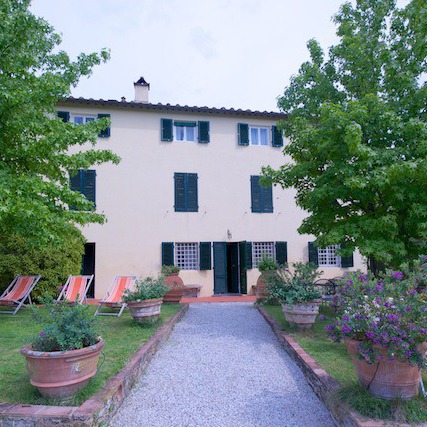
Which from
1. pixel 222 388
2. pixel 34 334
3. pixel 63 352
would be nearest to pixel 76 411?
pixel 63 352

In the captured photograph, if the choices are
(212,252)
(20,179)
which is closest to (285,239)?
(212,252)

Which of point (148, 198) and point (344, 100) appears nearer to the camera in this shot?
point (344, 100)

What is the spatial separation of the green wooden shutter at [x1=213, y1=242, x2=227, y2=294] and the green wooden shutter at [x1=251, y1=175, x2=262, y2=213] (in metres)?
1.93

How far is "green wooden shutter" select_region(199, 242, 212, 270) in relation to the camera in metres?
12.6

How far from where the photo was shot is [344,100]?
308 inches

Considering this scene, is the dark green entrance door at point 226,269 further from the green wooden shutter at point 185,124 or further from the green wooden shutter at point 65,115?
the green wooden shutter at point 65,115

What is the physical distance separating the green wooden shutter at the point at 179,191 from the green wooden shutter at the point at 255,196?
9.01 feet

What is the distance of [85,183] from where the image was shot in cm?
1239

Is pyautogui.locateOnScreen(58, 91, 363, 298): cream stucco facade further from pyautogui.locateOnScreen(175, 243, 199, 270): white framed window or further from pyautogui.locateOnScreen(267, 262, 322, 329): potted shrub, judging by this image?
pyautogui.locateOnScreen(267, 262, 322, 329): potted shrub

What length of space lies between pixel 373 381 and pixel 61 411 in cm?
266

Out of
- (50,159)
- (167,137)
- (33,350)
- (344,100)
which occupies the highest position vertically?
(167,137)

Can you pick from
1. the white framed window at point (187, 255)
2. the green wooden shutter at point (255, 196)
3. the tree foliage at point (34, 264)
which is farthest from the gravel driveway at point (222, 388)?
the green wooden shutter at point (255, 196)

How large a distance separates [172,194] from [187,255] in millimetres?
2433

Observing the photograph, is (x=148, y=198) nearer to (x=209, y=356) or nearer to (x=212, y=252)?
(x=212, y=252)
